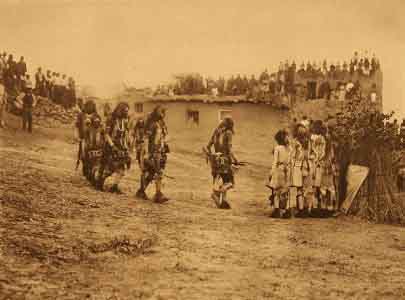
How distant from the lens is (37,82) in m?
4.06

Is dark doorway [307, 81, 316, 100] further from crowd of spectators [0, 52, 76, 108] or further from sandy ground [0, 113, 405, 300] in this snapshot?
crowd of spectators [0, 52, 76, 108]

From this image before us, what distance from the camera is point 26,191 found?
3809 millimetres

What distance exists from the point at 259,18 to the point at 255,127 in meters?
0.90

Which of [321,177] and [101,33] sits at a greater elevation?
[101,33]

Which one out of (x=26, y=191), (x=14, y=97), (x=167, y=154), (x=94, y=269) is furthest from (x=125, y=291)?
(x=14, y=97)

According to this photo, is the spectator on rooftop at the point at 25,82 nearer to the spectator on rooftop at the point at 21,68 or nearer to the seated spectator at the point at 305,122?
the spectator on rooftop at the point at 21,68

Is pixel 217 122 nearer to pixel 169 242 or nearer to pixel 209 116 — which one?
pixel 209 116

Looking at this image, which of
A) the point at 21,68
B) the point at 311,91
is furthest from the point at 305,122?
the point at 21,68

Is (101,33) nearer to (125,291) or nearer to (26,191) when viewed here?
(26,191)

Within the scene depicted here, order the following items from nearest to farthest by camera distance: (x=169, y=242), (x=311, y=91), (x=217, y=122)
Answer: (x=169, y=242)
(x=217, y=122)
(x=311, y=91)

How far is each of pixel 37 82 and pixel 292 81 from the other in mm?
1973

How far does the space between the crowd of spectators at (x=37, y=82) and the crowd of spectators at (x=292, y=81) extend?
68cm

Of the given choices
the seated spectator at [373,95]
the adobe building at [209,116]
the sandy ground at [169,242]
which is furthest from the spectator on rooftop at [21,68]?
the seated spectator at [373,95]

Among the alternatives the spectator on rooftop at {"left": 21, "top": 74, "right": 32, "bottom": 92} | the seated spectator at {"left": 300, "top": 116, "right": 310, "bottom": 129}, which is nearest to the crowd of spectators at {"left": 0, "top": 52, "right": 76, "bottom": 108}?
the spectator on rooftop at {"left": 21, "top": 74, "right": 32, "bottom": 92}
